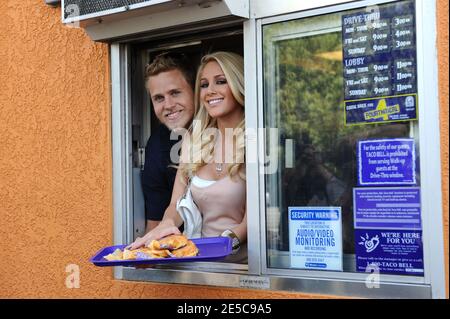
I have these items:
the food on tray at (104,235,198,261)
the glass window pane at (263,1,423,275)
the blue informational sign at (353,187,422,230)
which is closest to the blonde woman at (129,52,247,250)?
the food on tray at (104,235,198,261)

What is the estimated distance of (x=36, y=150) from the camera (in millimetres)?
5621

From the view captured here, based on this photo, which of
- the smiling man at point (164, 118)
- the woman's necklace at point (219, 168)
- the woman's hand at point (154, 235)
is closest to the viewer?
the woman's hand at point (154, 235)

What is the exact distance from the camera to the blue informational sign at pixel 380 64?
395cm

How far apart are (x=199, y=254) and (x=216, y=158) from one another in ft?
2.47

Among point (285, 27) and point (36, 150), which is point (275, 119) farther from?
point (36, 150)

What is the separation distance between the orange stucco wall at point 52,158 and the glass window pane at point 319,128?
1083 mm

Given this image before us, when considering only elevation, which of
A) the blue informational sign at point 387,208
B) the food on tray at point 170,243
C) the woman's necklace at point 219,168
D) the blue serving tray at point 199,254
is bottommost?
the blue serving tray at point 199,254

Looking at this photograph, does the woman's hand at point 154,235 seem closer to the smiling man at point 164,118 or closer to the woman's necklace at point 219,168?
the smiling man at point 164,118

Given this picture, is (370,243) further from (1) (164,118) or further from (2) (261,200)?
(1) (164,118)

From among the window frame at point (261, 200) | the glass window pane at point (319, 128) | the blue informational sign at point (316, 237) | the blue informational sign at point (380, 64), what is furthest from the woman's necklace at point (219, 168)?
the blue informational sign at point (380, 64)

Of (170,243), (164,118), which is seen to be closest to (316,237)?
(170,243)

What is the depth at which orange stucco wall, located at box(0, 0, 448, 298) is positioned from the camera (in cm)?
524

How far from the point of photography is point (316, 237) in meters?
4.32

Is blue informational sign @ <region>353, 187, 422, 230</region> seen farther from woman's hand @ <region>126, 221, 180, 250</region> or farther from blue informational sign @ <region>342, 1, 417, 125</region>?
woman's hand @ <region>126, 221, 180, 250</region>
